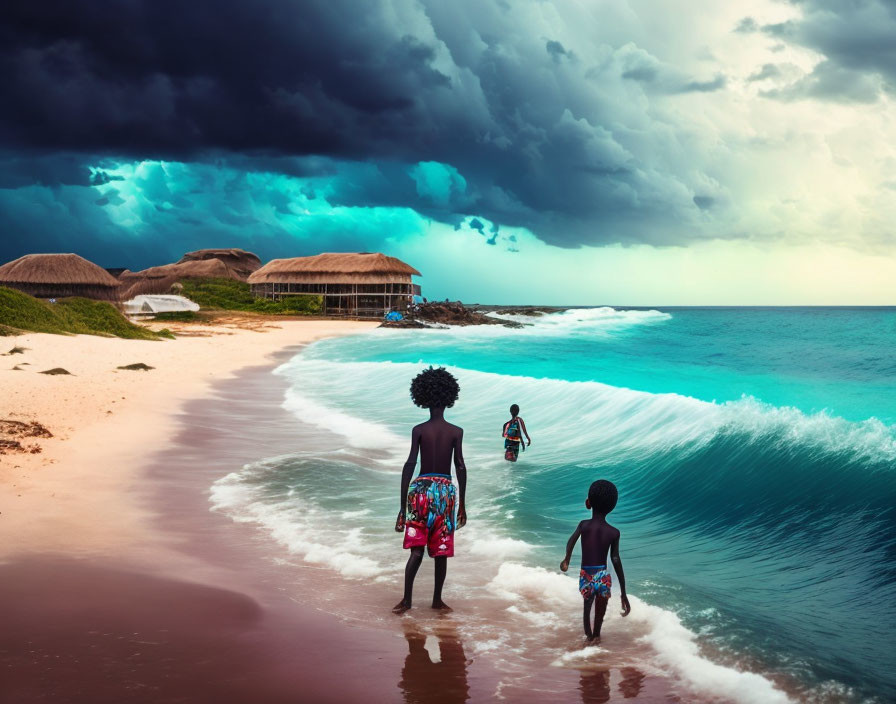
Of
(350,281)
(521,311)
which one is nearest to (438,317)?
(350,281)

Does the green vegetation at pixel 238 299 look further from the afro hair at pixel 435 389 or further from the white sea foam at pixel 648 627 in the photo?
the afro hair at pixel 435 389

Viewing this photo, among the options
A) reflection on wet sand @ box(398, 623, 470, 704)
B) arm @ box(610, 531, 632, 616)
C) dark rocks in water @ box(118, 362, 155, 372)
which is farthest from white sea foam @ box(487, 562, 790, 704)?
dark rocks in water @ box(118, 362, 155, 372)

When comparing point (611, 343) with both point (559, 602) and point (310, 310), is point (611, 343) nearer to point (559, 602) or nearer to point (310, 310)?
point (310, 310)

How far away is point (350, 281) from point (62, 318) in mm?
37636

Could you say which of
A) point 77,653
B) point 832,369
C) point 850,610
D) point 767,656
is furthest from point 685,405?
point 832,369

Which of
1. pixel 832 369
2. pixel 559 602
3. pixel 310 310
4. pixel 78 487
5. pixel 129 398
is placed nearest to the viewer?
pixel 559 602

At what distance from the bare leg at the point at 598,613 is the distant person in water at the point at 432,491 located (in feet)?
3.84

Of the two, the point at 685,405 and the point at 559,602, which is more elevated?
the point at 685,405

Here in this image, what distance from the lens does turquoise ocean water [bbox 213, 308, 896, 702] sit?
5.47 m

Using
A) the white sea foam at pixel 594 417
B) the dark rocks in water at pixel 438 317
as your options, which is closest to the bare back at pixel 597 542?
the white sea foam at pixel 594 417

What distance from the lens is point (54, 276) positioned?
1998 inches

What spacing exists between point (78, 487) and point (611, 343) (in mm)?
52544

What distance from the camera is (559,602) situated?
6.32 meters

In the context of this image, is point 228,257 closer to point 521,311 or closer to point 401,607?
point 521,311
